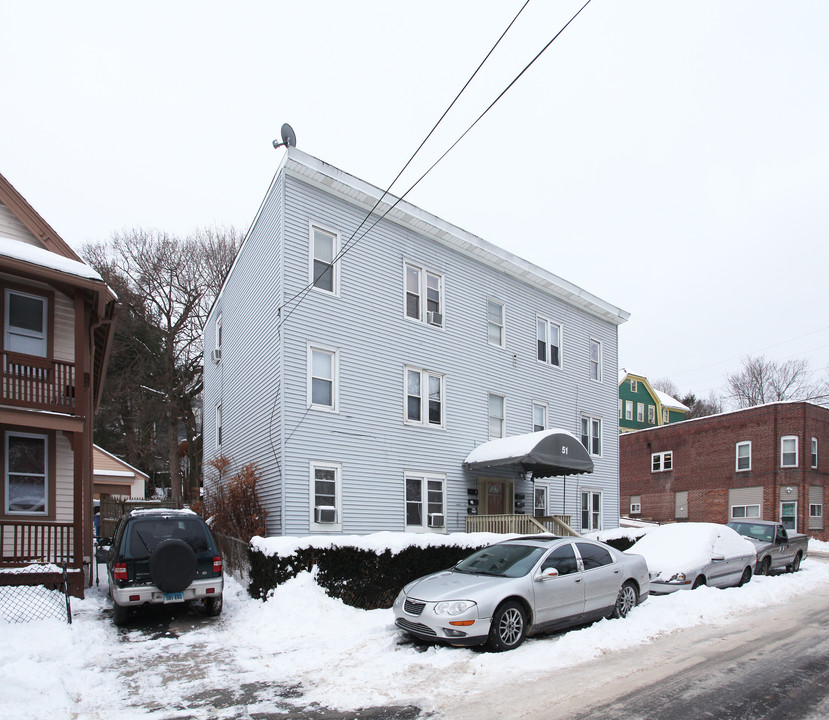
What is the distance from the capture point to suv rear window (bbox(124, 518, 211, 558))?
1038 centimetres

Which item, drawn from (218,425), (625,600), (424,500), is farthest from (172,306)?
(625,600)

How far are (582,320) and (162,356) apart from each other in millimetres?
22225

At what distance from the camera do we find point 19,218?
46.2ft

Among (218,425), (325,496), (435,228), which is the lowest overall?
(325,496)

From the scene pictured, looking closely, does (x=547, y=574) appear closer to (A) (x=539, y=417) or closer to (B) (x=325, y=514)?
(B) (x=325, y=514)

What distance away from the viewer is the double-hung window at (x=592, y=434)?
24234 mm

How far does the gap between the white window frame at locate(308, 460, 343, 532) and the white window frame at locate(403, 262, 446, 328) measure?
15.6 ft

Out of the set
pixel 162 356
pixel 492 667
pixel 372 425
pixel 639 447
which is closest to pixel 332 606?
pixel 492 667

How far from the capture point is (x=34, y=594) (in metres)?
10.3

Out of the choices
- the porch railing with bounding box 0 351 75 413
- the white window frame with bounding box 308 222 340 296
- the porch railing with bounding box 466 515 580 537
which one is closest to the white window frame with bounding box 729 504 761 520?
the porch railing with bounding box 466 515 580 537

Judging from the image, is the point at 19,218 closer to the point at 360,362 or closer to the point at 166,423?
the point at 360,362

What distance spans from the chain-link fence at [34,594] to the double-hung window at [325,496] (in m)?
5.38

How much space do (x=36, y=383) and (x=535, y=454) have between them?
1175 cm

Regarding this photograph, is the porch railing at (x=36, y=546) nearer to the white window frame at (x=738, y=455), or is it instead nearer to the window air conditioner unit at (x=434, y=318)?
the window air conditioner unit at (x=434, y=318)
